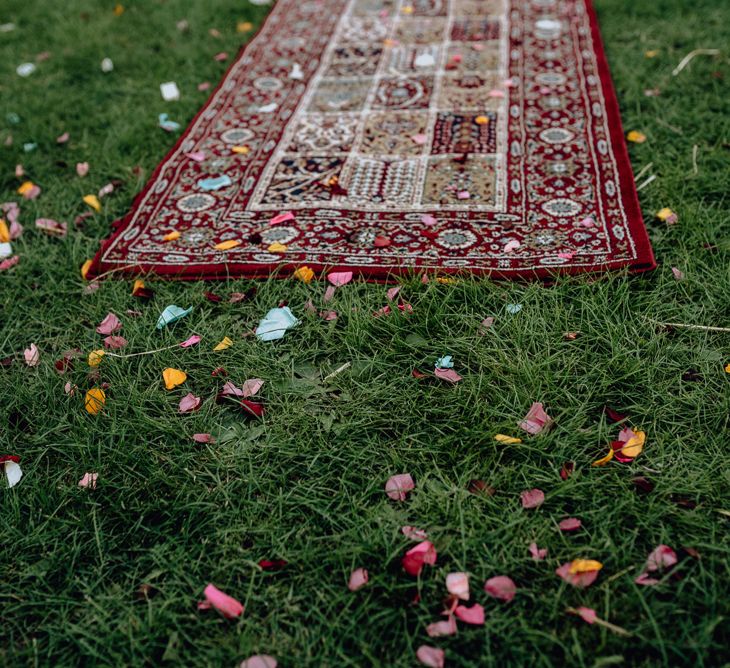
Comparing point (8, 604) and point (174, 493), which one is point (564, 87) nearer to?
point (174, 493)

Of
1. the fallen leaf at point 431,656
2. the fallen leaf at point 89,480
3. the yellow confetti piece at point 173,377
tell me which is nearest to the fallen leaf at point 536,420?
the fallen leaf at point 431,656

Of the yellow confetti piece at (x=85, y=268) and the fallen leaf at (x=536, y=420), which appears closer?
the fallen leaf at (x=536, y=420)

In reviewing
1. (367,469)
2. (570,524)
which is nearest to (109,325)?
(367,469)

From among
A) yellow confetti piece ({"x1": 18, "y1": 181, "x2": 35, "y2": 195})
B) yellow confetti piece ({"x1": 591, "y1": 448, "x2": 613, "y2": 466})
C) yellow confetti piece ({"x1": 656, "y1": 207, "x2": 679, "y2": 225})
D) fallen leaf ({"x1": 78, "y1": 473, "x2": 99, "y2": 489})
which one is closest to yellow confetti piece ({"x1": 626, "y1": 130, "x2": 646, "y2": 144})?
yellow confetti piece ({"x1": 656, "y1": 207, "x2": 679, "y2": 225})

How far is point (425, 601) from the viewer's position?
153cm

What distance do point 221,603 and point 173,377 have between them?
0.77 metres

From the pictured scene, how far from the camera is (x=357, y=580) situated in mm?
1568

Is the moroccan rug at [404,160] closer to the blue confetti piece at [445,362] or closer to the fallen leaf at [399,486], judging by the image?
the blue confetti piece at [445,362]

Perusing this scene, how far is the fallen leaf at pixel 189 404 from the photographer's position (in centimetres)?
199

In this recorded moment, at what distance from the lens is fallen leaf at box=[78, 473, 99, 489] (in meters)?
1.81

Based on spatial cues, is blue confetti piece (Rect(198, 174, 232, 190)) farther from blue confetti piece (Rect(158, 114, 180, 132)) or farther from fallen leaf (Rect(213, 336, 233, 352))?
fallen leaf (Rect(213, 336, 233, 352))

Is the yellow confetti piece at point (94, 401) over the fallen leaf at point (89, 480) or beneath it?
over

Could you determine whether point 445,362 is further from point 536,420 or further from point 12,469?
point 12,469

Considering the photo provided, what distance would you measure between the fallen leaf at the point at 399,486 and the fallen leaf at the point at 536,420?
36 cm
